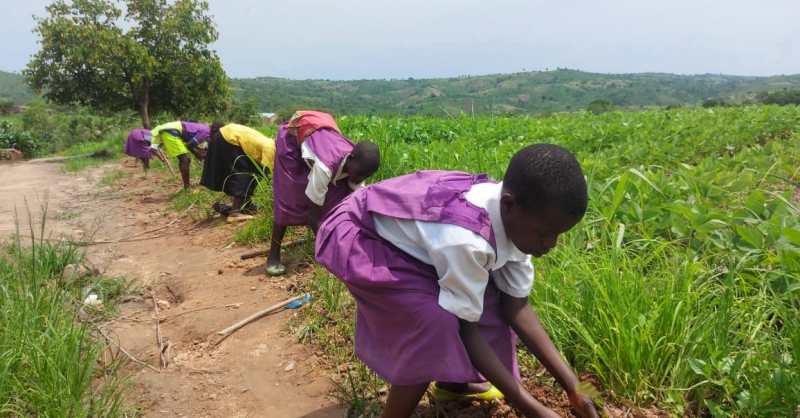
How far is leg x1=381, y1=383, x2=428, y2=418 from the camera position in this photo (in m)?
1.54

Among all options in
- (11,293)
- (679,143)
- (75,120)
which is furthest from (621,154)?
(75,120)

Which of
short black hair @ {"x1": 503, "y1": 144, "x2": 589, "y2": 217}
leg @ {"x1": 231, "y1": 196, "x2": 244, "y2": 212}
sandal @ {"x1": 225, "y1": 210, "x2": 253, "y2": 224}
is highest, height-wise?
short black hair @ {"x1": 503, "y1": 144, "x2": 589, "y2": 217}

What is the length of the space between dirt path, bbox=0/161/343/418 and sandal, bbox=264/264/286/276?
6 centimetres

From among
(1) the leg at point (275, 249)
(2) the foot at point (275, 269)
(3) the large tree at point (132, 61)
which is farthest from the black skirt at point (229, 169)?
(3) the large tree at point (132, 61)

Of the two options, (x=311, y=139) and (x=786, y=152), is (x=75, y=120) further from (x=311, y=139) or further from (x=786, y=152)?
(x=786, y=152)

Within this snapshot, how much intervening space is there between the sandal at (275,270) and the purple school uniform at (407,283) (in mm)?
1919

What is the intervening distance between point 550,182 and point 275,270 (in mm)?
2711

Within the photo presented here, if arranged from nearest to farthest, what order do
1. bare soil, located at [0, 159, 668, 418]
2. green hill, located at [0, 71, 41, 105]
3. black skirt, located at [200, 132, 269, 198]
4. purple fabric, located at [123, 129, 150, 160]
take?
bare soil, located at [0, 159, 668, 418], black skirt, located at [200, 132, 269, 198], purple fabric, located at [123, 129, 150, 160], green hill, located at [0, 71, 41, 105]

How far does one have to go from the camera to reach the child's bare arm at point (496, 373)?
1425 millimetres

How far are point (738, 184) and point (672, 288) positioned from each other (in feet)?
4.21

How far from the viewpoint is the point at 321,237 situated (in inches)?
70.1

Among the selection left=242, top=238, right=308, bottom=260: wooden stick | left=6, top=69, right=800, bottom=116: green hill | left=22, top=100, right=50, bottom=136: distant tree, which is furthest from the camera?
left=6, top=69, right=800, bottom=116: green hill

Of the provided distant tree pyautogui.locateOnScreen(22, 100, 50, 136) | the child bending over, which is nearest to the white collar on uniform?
the child bending over

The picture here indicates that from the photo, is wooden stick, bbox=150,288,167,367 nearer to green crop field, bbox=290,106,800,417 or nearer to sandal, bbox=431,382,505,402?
green crop field, bbox=290,106,800,417
